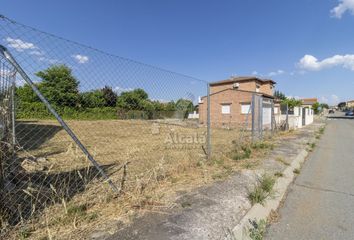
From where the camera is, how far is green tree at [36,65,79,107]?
10.5 ft

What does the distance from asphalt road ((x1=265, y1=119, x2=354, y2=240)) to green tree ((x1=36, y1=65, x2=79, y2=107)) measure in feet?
10.9

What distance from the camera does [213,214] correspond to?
3305 mm

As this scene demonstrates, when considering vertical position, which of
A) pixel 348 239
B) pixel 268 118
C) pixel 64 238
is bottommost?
pixel 348 239

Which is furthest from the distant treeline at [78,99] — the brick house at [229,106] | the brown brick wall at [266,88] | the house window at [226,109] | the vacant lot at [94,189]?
the brown brick wall at [266,88]

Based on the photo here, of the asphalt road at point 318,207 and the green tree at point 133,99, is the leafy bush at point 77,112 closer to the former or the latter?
the green tree at point 133,99

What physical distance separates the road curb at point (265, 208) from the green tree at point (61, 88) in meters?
2.93

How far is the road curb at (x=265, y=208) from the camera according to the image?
114 inches

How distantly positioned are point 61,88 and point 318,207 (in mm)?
4659

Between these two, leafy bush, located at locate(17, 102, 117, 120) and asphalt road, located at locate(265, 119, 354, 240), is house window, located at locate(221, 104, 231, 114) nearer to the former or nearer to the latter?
asphalt road, located at locate(265, 119, 354, 240)

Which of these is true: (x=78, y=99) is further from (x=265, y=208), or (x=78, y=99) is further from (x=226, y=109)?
(x=226, y=109)

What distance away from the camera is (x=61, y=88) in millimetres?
3432

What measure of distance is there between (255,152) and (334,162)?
2400 millimetres

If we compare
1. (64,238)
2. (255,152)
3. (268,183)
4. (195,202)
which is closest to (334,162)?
(255,152)

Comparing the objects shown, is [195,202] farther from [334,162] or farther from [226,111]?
[226,111]
